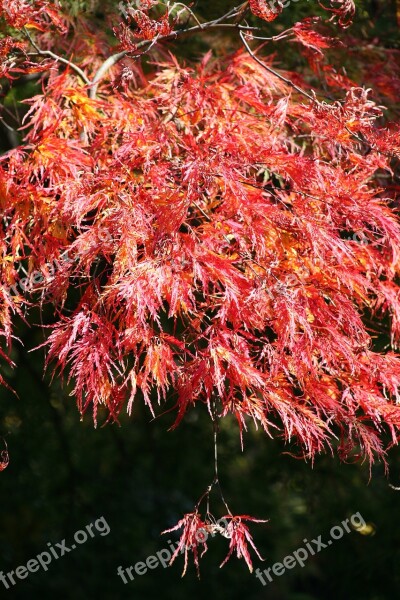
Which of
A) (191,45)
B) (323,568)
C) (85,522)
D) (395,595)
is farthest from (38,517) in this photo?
(191,45)

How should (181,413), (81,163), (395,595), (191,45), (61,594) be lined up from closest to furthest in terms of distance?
(181,413)
(81,163)
(191,45)
(395,595)
(61,594)

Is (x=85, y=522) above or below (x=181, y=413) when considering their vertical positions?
below

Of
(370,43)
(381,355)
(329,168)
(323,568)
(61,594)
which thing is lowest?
Answer: (323,568)

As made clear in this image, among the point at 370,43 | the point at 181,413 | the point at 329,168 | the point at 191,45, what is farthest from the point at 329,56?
the point at 181,413

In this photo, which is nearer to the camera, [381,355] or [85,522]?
[381,355]

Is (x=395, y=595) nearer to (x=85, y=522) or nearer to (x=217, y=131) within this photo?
(x=85, y=522)

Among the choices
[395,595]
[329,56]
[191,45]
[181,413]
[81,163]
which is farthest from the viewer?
[395,595]

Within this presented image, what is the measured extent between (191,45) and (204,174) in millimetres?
1356

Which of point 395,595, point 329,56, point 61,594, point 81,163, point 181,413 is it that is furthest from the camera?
point 61,594

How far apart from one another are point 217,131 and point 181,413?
2.36 feet

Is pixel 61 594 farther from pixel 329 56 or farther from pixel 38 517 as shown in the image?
pixel 329 56

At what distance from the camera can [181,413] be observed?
5.72 feet

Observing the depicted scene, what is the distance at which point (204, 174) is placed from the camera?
1.78m

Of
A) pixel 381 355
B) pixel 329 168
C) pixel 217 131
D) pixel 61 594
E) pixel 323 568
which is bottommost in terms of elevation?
pixel 323 568
